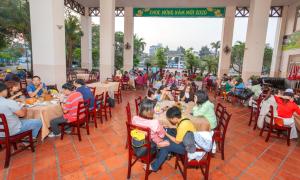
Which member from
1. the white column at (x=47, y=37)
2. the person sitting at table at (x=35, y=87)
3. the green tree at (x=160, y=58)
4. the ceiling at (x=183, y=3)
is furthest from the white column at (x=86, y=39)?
the person sitting at table at (x=35, y=87)

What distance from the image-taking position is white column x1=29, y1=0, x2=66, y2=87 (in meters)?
5.17

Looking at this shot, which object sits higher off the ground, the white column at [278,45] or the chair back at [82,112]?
the white column at [278,45]

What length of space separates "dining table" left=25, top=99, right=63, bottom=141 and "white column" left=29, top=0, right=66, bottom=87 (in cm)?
264

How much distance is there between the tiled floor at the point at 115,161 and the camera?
2.35 metres

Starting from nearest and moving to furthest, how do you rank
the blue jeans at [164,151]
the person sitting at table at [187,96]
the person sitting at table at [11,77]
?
the blue jeans at [164,151] → the person sitting at table at [187,96] → the person sitting at table at [11,77]

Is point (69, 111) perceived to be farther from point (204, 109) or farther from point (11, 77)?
point (11, 77)

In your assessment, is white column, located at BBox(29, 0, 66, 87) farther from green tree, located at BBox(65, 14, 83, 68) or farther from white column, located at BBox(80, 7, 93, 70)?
white column, located at BBox(80, 7, 93, 70)

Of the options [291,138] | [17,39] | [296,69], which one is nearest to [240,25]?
[296,69]

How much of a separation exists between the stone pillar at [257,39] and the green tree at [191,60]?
5056mm

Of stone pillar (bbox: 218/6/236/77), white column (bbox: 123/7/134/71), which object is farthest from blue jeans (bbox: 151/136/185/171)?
white column (bbox: 123/7/134/71)

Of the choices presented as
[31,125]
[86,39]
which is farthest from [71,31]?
[31,125]

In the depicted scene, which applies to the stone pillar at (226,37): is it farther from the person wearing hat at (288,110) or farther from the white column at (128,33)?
the person wearing hat at (288,110)

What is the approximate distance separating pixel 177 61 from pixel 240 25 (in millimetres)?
15787

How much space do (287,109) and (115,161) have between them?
11.2 ft
